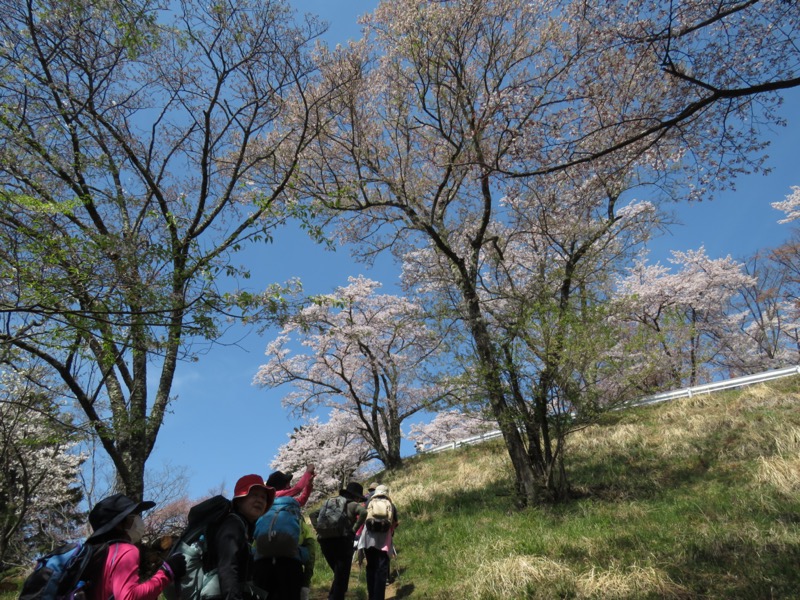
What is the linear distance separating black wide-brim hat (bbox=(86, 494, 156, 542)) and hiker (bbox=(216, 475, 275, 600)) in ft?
1.71

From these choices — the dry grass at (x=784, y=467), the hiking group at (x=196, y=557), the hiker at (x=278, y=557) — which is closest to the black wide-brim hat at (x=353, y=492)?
the hiking group at (x=196, y=557)

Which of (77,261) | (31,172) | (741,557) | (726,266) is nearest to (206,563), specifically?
(77,261)

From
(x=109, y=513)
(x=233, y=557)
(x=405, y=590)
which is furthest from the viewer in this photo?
(x=405, y=590)

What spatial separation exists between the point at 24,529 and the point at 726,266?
3339 centimetres

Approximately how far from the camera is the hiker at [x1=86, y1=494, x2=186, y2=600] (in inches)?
89.9

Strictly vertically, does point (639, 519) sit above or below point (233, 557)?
below

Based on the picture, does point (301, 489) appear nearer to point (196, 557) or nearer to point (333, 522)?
point (333, 522)

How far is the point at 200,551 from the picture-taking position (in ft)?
9.00

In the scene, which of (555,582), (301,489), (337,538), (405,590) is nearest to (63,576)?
(301,489)

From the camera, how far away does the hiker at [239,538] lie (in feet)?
8.48

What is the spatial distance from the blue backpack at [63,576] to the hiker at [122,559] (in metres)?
0.05

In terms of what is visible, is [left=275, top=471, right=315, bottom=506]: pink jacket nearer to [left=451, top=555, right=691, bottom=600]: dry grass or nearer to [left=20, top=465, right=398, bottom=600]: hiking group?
[left=20, top=465, right=398, bottom=600]: hiking group

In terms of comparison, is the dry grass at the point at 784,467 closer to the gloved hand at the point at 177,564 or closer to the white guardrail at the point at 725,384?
the white guardrail at the point at 725,384

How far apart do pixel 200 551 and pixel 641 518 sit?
19.3 feet
